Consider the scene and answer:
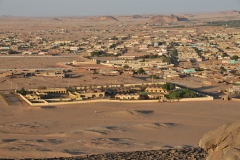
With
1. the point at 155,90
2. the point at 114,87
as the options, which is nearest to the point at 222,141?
the point at 155,90

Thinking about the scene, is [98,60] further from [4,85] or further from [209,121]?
[209,121]

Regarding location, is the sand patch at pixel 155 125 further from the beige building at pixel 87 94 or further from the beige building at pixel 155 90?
the beige building at pixel 155 90

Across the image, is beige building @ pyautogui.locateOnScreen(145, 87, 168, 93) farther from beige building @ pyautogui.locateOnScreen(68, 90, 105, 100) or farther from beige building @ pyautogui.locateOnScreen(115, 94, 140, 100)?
beige building @ pyautogui.locateOnScreen(68, 90, 105, 100)

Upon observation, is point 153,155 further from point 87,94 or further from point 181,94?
point 87,94

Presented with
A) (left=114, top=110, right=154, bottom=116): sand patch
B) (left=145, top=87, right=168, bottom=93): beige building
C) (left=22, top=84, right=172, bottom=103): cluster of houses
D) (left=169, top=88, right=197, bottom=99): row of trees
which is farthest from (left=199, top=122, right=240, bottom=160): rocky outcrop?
(left=145, top=87, right=168, bottom=93): beige building

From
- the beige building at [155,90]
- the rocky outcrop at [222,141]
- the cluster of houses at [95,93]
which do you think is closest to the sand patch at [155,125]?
the cluster of houses at [95,93]

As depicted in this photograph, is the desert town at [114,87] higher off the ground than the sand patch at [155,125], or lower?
lower
